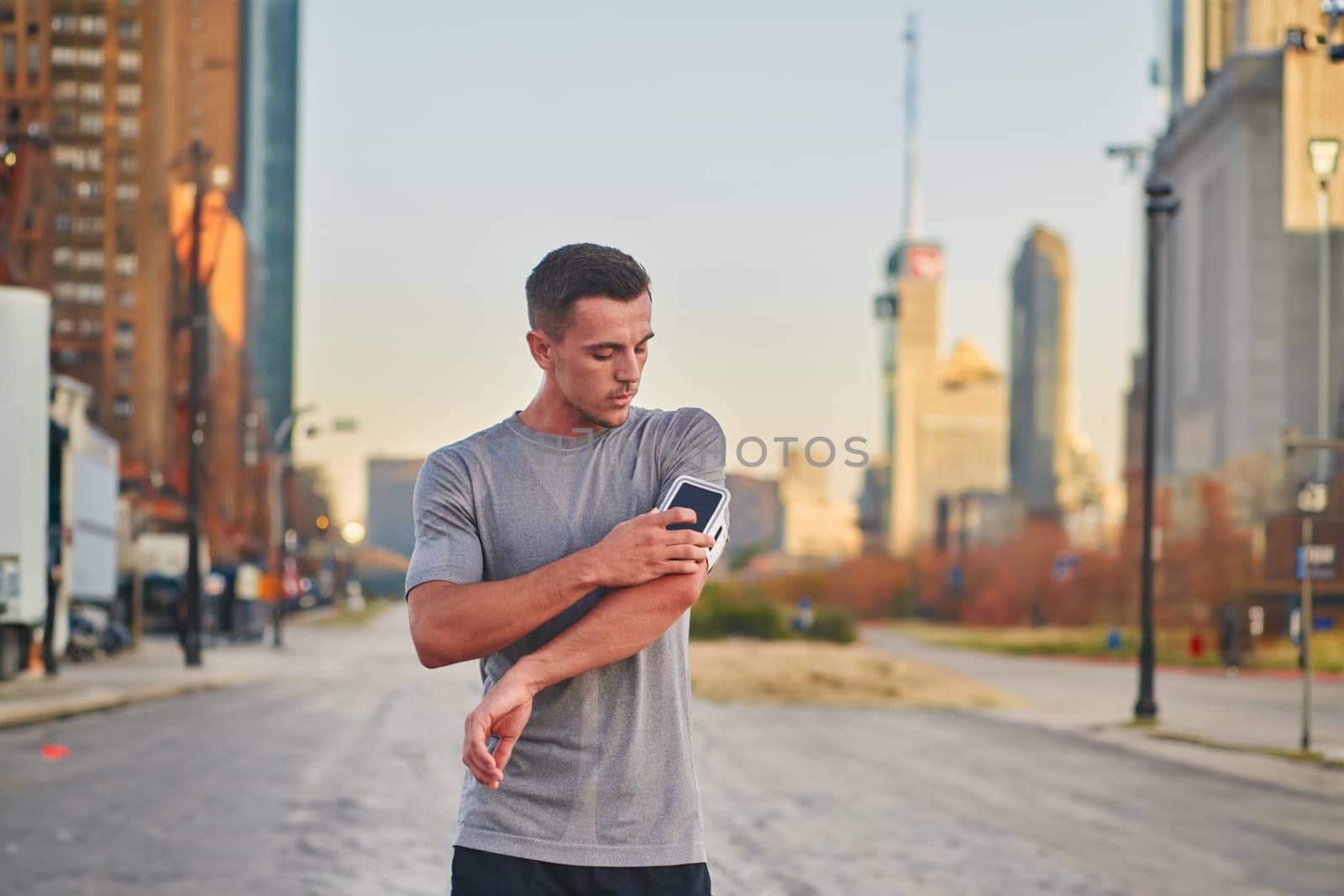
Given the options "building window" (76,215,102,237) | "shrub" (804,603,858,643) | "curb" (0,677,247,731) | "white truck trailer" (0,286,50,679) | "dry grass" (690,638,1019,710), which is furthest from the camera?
"building window" (76,215,102,237)

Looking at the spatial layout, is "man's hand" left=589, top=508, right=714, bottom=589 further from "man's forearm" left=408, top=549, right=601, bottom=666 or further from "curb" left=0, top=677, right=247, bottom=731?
"curb" left=0, top=677, right=247, bottom=731

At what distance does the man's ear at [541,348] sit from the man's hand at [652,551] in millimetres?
414

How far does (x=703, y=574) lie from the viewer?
3426 mm

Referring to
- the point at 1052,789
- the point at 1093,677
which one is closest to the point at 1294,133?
the point at 1093,677

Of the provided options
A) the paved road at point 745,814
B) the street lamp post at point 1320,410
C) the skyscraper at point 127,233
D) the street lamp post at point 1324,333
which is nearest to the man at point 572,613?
the paved road at point 745,814

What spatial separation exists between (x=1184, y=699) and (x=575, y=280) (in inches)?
1352

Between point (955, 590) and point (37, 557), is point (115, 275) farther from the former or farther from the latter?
point (37, 557)

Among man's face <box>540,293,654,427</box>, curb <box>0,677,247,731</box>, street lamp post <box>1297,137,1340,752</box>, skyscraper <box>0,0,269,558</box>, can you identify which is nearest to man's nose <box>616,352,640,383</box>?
man's face <box>540,293,654,427</box>

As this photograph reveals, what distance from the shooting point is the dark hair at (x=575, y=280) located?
11.5 feet

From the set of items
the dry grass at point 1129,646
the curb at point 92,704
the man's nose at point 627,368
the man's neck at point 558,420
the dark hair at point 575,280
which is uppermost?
the dark hair at point 575,280

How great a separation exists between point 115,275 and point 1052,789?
99.9 meters

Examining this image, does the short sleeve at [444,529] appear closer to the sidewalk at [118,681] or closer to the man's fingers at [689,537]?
the man's fingers at [689,537]

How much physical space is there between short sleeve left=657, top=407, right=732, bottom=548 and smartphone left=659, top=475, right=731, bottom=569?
0.09 metres

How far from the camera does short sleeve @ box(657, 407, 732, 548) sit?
3.59m
